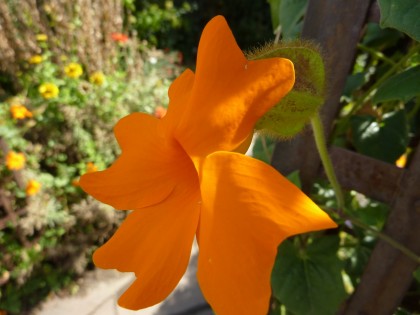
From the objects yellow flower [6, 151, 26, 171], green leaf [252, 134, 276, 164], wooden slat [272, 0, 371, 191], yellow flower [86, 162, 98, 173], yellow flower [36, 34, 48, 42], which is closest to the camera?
wooden slat [272, 0, 371, 191]

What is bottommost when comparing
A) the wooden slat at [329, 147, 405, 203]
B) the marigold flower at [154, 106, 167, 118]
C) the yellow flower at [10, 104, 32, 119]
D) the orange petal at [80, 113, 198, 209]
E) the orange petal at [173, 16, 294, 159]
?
the marigold flower at [154, 106, 167, 118]

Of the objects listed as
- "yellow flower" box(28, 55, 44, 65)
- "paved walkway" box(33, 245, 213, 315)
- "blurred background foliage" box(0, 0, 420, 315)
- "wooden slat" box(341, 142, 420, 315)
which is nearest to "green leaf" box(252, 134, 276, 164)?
"blurred background foliage" box(0, 0, 420, 315)

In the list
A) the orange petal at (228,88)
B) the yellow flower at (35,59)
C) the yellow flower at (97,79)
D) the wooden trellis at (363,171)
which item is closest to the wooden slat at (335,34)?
the wooden trellis at (363,171)

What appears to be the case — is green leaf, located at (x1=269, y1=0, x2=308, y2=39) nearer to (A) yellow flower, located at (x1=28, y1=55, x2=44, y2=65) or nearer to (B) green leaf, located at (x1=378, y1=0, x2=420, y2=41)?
(B) green leaf, located at (x1=378, y1=0, x2=420, y2=41)

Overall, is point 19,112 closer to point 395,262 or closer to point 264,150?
point 264,150

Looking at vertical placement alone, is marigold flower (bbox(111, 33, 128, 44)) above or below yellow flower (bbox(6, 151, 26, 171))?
above

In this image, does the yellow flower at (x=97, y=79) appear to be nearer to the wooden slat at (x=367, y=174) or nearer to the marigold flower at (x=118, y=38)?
the marigold flower at (x=118, y=38)

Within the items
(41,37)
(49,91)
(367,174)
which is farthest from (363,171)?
(41,37)

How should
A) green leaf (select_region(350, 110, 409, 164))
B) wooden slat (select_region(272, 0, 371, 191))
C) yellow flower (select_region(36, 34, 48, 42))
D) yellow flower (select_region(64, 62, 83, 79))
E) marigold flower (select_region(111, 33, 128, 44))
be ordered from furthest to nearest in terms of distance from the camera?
marigold flower (select_region(111, 33, 128, 44))
yellow flower (select_region(36, 34, 48, 42))
yellow flower (select_region(64, 62, 83, 79))
green leaf (select_region(350, 110, 409, 164))
wooden slat (select_region(272, 0, 371, 191))
